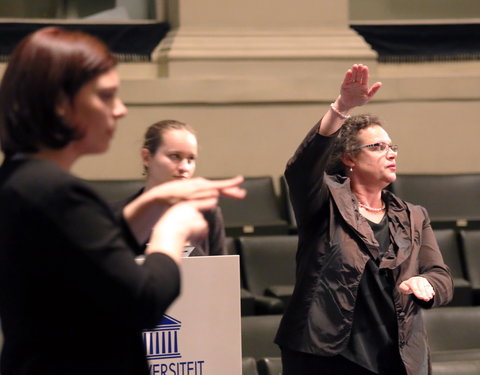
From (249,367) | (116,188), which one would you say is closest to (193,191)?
(249,367)

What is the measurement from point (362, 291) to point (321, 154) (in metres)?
0.44

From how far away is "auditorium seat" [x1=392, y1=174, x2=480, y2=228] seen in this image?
508cm

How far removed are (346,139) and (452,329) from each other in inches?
49.2

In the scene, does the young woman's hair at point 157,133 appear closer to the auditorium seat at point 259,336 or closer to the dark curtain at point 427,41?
the auditorium seat at point 259,336

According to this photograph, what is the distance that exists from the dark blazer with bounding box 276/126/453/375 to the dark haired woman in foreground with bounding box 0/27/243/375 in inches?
53.4

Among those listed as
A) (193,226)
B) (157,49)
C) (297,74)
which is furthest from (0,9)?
(193,226)

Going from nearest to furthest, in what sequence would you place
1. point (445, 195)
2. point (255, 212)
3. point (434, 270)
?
point (434, 270) → point (255, 212) → point (445, 195)

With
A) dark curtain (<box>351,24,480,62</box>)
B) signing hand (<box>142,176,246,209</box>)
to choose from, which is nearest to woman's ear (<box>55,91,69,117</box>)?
signing hand (<box>142,176,246,209</box>)

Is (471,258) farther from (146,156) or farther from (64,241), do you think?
(64,241)

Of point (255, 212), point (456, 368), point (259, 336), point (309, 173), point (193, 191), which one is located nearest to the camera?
point (193, 191)

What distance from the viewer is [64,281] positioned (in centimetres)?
142

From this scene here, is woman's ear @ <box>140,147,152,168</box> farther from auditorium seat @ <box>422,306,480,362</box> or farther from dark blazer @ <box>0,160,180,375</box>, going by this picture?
dark blazer @ <box>0,160,180,375</box>

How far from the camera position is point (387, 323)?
2.90 metres

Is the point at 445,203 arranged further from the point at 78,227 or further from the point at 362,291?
the point at 78,227
